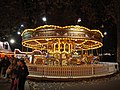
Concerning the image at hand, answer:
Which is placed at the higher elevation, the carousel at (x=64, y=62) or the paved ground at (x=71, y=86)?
the carousel at (x=64, y=62)

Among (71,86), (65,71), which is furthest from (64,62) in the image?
(71,86)

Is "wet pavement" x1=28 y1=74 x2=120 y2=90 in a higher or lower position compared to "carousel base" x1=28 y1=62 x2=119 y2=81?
lower

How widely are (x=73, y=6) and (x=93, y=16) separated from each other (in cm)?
310

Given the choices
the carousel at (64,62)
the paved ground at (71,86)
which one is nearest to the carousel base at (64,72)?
the carousel at (64,62)

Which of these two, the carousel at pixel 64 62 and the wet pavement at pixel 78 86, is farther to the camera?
the carousel at pixel 64 62

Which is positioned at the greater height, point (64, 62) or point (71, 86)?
point (64, 62)

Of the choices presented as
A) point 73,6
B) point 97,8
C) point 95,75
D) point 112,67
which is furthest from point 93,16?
point 95,75

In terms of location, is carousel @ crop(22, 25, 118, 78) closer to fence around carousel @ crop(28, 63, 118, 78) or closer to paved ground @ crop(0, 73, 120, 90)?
fence around carousel @ crop(28, 63, 118, 78)

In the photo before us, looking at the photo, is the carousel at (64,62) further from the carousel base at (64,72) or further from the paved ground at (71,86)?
the paved ground at (71,86)

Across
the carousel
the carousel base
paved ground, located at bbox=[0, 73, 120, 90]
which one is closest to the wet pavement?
paved ground, located at bbox=[0, 73, 120, 90]

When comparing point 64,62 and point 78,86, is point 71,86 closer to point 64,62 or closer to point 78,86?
point 78,86

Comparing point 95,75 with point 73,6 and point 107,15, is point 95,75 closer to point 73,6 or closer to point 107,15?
point 73,6

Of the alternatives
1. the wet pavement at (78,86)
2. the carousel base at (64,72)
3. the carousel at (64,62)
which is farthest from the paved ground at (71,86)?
the carousel at (64,62)

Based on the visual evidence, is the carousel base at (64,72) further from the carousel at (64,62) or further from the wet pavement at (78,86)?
the wet pavement at (78,86)
